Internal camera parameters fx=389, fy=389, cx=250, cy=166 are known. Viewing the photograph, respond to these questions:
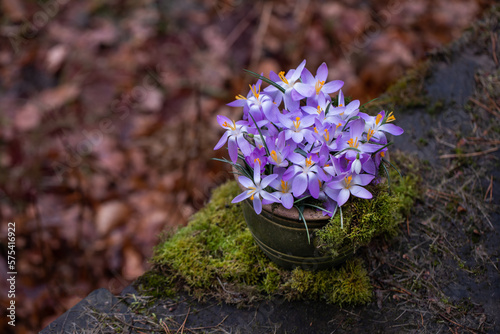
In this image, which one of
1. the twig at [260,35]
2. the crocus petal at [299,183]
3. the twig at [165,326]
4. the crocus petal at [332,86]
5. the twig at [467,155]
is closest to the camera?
the crocus petal at [299,183]

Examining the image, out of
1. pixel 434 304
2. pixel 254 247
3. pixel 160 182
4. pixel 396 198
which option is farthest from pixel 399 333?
pixel 160 182

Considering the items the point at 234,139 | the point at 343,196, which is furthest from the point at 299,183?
the point at 234,139

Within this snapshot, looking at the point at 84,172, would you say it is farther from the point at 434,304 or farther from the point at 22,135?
the point at 434,304

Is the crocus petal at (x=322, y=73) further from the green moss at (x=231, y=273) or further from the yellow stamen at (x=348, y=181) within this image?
the green moss at (x=231, y=273)

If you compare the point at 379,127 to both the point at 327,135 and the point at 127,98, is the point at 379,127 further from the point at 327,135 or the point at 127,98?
the point at 127,98

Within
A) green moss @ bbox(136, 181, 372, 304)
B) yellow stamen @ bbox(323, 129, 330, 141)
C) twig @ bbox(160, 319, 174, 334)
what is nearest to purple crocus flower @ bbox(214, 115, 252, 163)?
yellow stamen @ bbox(323, 129, 330, 141)

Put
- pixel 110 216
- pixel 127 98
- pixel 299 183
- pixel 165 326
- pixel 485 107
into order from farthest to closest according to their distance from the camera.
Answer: pixel 127 98
pixel 110 216
pixel 485 107
pixel 165 326
pixel 299 183

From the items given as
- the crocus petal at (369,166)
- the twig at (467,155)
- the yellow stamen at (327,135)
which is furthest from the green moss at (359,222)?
the twig at (467,155)

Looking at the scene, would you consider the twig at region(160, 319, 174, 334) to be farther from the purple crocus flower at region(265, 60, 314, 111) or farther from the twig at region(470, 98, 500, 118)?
the twig at region(470, 98, 500, 118)

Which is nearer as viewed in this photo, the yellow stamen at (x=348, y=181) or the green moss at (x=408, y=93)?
the yellow stamen at (x=348, y=181)
